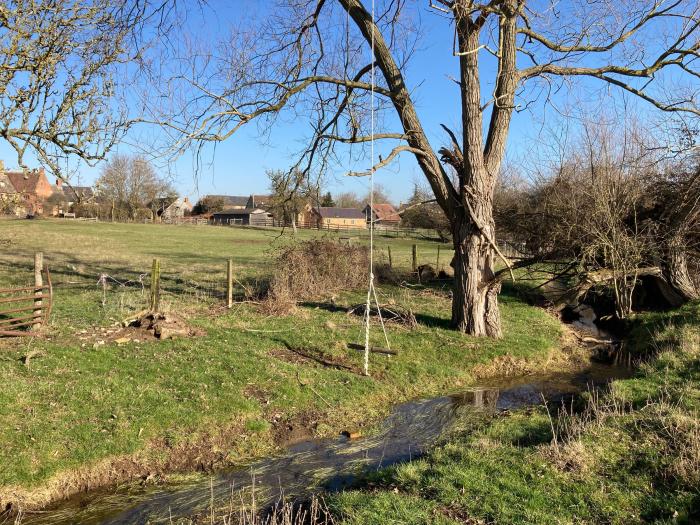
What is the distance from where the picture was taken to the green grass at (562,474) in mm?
→ 4992

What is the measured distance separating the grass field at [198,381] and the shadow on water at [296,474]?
1.07 feet

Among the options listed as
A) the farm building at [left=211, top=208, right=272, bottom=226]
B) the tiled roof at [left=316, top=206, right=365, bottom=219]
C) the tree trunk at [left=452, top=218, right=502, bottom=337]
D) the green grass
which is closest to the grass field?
the tree trunk at [left=452, top=218, right=502, bottom=337]

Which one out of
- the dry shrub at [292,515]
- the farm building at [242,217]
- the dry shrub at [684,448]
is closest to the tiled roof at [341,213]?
the farm building at [242,217]

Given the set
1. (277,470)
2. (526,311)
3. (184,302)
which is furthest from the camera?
(526,311)

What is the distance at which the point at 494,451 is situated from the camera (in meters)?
6.50

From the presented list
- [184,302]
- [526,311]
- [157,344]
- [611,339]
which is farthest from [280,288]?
[611,339]

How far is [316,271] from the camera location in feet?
56.0

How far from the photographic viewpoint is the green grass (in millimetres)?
4992

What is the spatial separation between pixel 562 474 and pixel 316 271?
12.1 metres

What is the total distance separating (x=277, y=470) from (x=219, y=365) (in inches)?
123

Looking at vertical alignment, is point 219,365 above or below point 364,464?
above

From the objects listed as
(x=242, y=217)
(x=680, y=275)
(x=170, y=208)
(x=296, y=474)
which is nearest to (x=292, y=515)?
(x=296, y=474)

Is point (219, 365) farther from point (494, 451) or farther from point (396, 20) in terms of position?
point (396, 20)

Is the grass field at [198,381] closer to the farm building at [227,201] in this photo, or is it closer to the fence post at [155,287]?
the fence post at [155,287]
